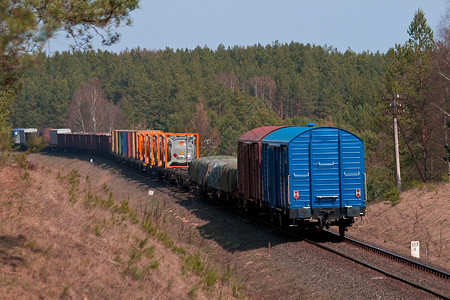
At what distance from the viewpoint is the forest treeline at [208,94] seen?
101 metres

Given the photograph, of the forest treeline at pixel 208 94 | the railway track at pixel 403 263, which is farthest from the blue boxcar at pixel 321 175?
the forest treeline at pixel 208 94

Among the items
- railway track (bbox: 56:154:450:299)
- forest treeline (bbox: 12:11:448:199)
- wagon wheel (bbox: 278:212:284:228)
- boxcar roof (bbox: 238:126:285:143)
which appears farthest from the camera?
forest treeline (bbox: 12:11:448:199)

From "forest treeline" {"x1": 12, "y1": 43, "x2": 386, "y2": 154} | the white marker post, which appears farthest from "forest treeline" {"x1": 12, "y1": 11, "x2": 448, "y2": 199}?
the white marker post

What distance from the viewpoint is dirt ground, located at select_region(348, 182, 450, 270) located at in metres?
19.1

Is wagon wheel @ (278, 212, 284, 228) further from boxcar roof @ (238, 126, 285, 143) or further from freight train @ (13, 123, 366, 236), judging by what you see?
boxcar roof @ (238, 126, 285, 143)

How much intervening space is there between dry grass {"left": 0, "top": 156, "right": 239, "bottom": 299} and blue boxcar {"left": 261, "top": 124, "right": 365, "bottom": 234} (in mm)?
3620

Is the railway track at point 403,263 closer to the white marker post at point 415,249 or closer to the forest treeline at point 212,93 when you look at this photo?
the white marker post at point 415,249

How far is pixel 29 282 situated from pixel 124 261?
3442 mm

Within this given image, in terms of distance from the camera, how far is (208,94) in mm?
128625

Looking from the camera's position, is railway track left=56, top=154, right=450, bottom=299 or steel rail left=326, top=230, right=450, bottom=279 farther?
steel rail left=326, top=230, right=450, bottom=279

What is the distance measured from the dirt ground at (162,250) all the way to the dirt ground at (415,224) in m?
0.05

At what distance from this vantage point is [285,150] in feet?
61.9

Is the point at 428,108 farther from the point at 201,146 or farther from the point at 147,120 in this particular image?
the point at 147,120

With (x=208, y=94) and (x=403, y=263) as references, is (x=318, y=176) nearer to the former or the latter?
(x=403, y=263)
